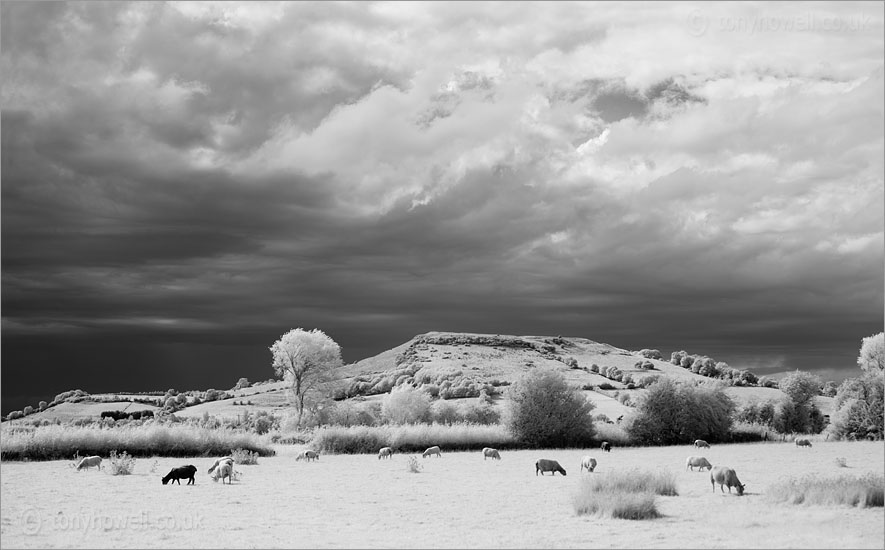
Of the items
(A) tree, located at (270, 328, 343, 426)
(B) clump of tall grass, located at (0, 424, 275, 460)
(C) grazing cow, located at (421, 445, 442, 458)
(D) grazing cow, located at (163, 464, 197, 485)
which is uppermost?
(A) tree, located at (270, 328, 343, 426)

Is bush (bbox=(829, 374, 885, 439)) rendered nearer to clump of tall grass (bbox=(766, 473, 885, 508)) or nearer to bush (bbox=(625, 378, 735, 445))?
bush (bbox=(625, 378, 735, 445))

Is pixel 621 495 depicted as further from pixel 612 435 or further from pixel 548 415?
pixel 612 435

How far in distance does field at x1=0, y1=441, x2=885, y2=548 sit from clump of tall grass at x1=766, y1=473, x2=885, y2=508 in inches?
18.4

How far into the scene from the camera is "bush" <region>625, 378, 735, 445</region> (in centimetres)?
5347

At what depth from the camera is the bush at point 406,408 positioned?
61.6m

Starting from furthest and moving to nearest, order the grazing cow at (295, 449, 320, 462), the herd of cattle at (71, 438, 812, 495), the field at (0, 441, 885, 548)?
the grazing cow at (295, 449, 320, 462) < the herd of cattle at (71, 438, 812, 495) < the field at (0, 441, 885, 548)

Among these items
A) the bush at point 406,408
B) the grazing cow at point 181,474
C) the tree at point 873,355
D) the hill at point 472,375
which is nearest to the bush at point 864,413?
the tree at point 873,355

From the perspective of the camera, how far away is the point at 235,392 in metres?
100

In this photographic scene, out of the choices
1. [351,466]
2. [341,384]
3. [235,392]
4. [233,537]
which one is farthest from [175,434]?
[235,392]

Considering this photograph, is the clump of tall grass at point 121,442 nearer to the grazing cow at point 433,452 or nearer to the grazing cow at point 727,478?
the grazing cow at point 433,452

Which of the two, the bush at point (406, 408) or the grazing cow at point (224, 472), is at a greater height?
the bush at point (406, 408)

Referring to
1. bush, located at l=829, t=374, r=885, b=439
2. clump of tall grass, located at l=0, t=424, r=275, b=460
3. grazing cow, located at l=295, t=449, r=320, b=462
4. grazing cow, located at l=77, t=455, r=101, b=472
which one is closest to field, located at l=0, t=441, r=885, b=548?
grazing cow, located at l=77, t=455, r=101, b=472

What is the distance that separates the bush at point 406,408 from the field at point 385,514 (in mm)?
31554

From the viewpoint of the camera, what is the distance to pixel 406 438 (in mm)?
44469
